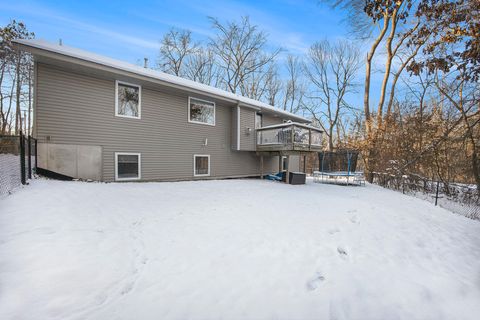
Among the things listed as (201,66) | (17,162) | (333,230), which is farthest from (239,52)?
(333,230)

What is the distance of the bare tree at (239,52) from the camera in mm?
23188

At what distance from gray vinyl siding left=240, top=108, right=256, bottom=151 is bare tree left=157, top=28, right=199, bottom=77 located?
48.4ft

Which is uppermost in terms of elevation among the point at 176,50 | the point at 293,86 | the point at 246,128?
the point at 176,50

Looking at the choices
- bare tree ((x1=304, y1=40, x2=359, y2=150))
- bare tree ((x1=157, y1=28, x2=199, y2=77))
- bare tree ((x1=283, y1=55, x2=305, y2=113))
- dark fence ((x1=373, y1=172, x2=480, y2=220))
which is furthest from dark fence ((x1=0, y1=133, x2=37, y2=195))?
bare tree ((x1=283, y1=55, x2=305, y2=113))

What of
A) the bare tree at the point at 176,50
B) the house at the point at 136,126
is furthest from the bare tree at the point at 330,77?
the house at the point at 136,126

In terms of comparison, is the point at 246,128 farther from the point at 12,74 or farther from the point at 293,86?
the point at 293,86

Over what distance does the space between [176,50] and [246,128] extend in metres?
16.4

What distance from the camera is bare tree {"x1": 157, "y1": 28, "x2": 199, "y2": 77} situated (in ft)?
74.9

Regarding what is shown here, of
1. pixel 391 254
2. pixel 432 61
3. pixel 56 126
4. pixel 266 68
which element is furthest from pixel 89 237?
pixel 266 68

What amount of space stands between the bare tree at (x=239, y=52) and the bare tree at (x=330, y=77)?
4.90 m

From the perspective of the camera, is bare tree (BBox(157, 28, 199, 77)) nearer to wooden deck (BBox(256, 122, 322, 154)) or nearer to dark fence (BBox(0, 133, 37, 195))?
wooden deck (BBox(256, 122, 322, 154))

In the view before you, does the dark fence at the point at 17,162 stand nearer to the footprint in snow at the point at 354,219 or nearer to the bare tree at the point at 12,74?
the bare tree at the point at 12,74

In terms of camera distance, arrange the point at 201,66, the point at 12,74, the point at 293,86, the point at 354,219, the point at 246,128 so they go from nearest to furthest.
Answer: the point at 354,219 → the point at 246,128 → the point at 12,74 → the point at 201,66 → the point at 293,86

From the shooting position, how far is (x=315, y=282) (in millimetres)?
2875
